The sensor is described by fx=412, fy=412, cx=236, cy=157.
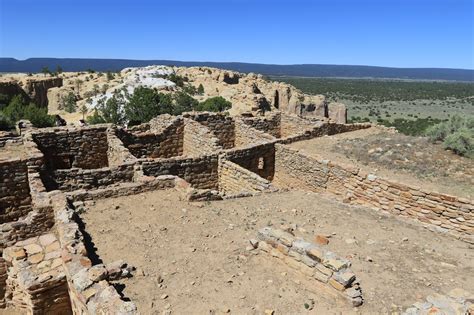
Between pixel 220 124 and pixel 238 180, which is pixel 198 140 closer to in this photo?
pixel 220 124

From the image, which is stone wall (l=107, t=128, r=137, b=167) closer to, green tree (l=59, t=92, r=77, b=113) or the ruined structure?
the ruined structure

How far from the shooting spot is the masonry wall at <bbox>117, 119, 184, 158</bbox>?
15.6 meters

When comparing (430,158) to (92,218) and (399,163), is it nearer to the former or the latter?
(399,163)

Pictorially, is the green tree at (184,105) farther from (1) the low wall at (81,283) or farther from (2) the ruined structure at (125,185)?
(1) the low wall at (81,283)

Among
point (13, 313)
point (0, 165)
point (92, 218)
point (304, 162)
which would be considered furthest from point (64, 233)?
point (304, 162)

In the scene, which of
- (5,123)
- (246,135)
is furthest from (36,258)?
(5,123)

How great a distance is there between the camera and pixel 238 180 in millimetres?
12164

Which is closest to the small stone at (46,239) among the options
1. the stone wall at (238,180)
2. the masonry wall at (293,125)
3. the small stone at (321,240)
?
the stone wall at (238,180)

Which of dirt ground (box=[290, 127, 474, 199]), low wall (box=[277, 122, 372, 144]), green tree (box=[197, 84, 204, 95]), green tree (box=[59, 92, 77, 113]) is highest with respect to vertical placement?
green tree (box=[197, 84, 204, 95])

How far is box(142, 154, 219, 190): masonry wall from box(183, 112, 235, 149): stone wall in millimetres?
4730

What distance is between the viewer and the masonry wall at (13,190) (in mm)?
11023

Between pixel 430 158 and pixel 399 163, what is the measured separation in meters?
1.19

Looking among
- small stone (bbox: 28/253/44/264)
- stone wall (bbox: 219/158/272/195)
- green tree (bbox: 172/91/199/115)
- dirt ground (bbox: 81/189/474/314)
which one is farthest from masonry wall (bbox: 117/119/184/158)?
green tree (bbox: 172/91/199/115)

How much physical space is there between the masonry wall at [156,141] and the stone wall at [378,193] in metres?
4.32
